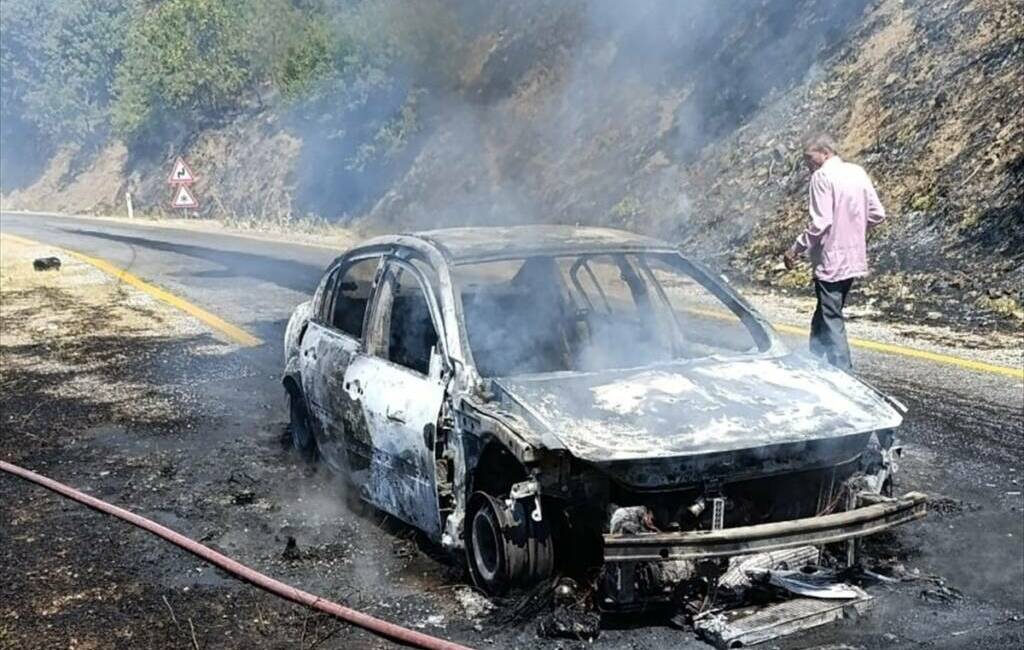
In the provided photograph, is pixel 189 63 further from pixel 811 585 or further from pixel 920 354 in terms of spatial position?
pixel 811 585

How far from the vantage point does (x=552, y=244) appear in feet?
17.0

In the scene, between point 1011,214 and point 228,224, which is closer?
point 1011,214

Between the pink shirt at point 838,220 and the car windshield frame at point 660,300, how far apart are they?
1799mm

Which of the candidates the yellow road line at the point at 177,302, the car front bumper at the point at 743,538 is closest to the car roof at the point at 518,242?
the car front bumper at the point at 743,538

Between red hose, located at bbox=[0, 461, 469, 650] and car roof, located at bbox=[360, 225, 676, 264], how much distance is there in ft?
5.27

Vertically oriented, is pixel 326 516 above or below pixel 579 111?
below

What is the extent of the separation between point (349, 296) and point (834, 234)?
312 centimetres

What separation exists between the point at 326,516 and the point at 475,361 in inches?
55.0

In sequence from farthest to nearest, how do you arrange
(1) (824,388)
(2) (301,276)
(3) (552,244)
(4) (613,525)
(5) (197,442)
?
(2) (301,276), (5) (197,442), (3) (552,244), (1) (824,388), (4) (613,525)

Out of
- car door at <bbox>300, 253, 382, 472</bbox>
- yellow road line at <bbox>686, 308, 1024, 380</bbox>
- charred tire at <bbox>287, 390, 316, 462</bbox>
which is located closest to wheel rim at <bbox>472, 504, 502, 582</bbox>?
car door at <bbox>300, 253, 382, 472</bbox>

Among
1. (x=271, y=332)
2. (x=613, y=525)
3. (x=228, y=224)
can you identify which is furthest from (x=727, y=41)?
(x=613, y=525)

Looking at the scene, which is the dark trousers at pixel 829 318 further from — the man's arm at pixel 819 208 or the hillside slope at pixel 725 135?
the hillside slope at pixel 725 135

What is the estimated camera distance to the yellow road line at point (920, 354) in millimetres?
7934

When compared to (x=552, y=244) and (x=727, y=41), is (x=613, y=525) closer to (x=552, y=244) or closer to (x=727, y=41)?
(x=552, y=244)
